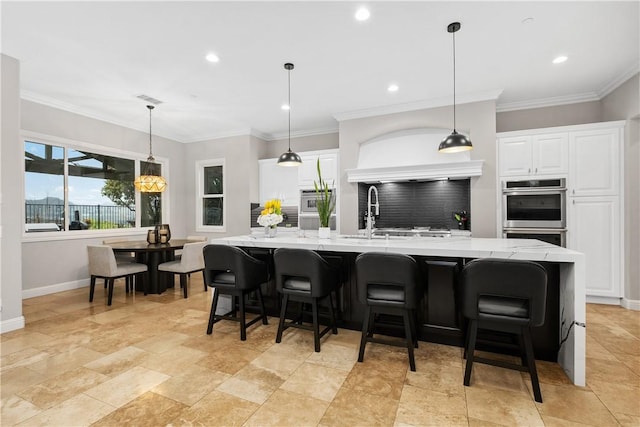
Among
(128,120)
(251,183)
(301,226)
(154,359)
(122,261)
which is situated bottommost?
(154,359)

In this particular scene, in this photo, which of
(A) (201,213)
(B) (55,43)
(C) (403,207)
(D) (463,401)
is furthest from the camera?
(A) (201,213)

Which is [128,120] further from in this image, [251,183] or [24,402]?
[24,402]

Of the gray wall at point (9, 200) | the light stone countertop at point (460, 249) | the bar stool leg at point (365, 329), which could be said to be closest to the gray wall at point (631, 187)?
the light stone countertop at point (460, 249)

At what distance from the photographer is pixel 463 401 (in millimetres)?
1952

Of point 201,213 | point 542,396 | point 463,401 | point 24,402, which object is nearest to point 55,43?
point 24,402

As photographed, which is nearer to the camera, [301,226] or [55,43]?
[55,43]

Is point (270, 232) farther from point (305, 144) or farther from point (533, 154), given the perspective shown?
point (533, 154)

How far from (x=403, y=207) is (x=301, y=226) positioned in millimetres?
1934

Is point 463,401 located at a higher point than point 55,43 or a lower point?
lower

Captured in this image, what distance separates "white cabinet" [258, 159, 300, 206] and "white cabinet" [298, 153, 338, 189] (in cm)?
26

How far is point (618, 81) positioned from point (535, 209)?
6.14 feet

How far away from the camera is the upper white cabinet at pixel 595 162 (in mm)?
3938

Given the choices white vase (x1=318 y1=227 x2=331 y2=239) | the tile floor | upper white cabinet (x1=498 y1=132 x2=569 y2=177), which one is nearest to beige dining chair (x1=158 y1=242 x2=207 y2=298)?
the tile floor

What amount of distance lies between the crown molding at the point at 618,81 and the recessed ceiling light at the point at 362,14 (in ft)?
11.0
